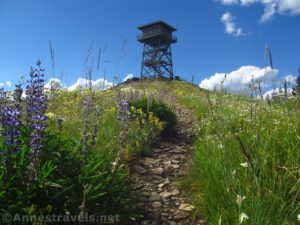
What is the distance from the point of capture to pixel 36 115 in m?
2.98

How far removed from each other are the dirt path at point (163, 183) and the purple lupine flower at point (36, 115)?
1393mm

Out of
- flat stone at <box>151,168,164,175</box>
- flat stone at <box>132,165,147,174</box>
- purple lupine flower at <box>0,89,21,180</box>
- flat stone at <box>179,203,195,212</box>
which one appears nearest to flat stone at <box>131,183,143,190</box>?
flat stone at <box>132,165,147,174</box>

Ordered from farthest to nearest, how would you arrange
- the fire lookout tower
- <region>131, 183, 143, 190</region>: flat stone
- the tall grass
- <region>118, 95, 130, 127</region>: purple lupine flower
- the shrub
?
1. the fire lookout tower
2. the shrub
3. <region>131, 183, 143, 190</region>: flat stone
4. <region>118, 95, 130, 127</region>: purple lupine flower
5. the tall grass

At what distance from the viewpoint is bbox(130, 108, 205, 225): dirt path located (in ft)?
12.7

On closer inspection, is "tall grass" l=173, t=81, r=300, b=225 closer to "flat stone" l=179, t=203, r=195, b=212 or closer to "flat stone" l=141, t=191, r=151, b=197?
"flat stone" l=179, t=203, r=195, b=212

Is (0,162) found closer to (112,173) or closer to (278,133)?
(112,173)

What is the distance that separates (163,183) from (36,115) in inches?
94.9

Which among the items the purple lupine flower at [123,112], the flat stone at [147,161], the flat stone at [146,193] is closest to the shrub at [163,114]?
the flat stone at [147,161]

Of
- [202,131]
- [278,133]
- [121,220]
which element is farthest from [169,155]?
[121,220]

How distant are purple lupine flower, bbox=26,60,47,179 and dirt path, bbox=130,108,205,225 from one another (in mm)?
1393

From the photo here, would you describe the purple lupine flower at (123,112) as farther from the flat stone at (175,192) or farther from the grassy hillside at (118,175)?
the flat stone at (175,192)

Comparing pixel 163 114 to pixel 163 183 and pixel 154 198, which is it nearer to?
pixel 163 183

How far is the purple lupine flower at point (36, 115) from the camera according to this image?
2.86 metres

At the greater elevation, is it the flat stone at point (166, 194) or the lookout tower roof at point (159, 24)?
the lookout tower roof at point (159, 24)
